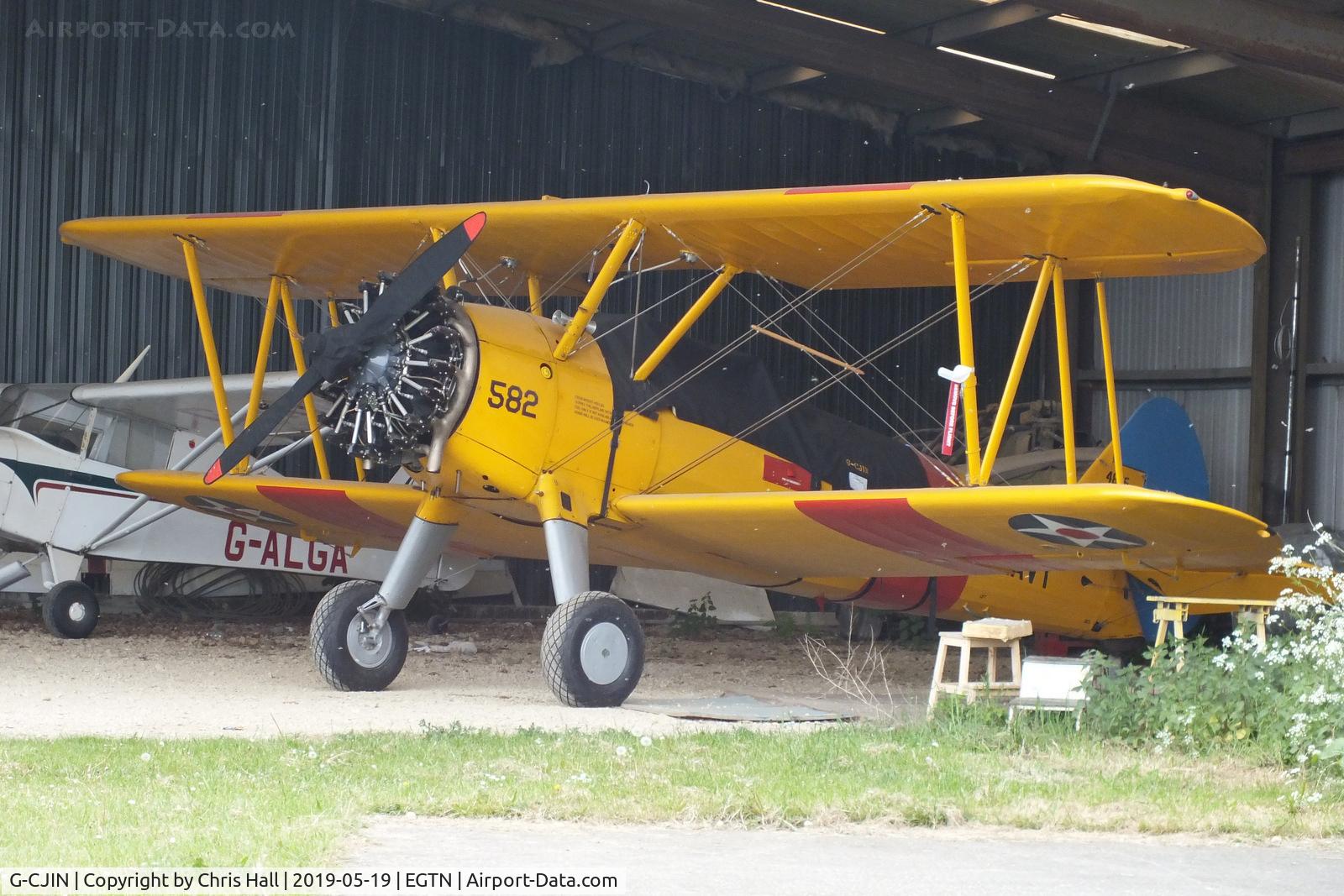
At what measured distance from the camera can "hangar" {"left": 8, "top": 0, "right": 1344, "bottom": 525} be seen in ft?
45.4

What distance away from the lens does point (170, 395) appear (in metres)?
11.8

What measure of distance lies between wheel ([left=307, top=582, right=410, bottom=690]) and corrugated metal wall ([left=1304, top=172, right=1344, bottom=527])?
10355mm

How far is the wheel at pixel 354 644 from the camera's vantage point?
8.15 m

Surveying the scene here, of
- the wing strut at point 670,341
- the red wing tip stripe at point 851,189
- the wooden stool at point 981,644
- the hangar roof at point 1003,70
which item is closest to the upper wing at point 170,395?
the wing strut at point 670,341

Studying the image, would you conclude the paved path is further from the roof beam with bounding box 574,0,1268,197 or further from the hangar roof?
the roof beam with bounding box 574,0,1268,197

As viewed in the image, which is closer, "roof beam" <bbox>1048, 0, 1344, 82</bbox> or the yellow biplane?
the yellow biplane

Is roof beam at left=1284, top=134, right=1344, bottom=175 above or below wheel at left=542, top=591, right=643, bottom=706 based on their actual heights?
above

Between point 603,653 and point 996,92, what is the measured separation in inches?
346

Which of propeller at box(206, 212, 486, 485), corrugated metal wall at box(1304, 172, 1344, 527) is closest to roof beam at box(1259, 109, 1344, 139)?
corrugated metal wall at box(1304, 172, 1344, 527)

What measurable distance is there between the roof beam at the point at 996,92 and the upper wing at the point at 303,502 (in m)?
5.49

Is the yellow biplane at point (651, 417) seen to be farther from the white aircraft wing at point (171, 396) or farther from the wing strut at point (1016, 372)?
the white aircraft wing at point (171, 396)

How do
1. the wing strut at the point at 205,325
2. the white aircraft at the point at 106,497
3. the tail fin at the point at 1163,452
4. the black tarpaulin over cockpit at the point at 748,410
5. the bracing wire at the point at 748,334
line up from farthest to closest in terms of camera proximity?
the white aircraft at the point at 106,497 → the tail fin at the point at 1163,452 → the wing strut at the point at 205,325 → the black tarpaulin over cockpit at the point at 748,410 → the bracing wire at the point at 748,334

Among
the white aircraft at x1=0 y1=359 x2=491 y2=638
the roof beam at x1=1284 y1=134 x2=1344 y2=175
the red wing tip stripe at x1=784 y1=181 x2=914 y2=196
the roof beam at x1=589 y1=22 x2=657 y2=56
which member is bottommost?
the white aircraft at x1=0 y1=359 x2=491 y2=638

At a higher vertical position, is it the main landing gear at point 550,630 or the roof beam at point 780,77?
the roof beam at point 780,77
